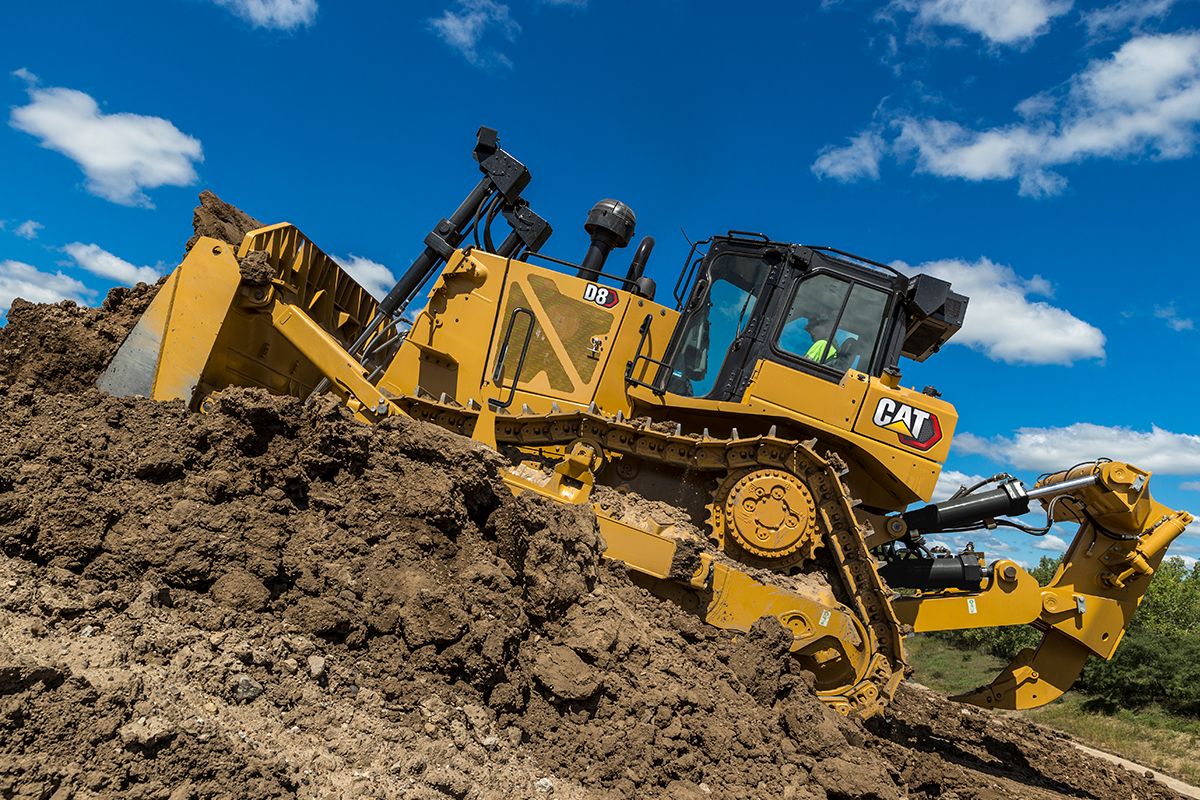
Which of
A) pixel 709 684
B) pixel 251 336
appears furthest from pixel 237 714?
pixel 251 336

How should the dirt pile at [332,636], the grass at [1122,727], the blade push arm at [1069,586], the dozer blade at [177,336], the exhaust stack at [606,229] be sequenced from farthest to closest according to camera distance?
the grass at [1122,727] → the exhaust stack at [606,229] → the blade push arm at [1069,586] → the dozer blade at [177,336] → the dirt pile at [332,636]

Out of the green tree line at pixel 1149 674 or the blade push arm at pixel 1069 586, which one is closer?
the blade push arm at pixel 1069 586

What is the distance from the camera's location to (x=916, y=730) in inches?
359

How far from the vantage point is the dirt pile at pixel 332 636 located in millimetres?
3535

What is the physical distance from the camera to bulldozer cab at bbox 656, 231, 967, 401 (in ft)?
23.8

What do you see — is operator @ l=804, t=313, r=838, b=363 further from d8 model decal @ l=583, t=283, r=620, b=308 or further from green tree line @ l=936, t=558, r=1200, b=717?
green tree line @ l=936, t=558, r=1200, b=717

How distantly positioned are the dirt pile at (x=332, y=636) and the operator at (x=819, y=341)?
2.38 meters

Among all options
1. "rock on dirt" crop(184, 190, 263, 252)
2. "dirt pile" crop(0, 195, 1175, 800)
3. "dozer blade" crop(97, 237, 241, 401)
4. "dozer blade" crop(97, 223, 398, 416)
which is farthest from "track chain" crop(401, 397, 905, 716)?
"rock on dirt" crop(184, 190, 263, 252)

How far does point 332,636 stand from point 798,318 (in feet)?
15.2

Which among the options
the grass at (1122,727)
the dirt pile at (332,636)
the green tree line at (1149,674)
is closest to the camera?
the dirt pile at (332,636)

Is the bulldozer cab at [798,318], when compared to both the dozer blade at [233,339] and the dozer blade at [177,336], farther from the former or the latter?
the dozer blade at [177,336]

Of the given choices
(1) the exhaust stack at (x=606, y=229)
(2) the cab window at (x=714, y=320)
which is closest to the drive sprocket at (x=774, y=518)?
(2) the cab window at (x=714, y=320)

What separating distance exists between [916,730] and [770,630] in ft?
13.1

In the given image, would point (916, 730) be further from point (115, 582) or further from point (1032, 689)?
point (115, 582)
